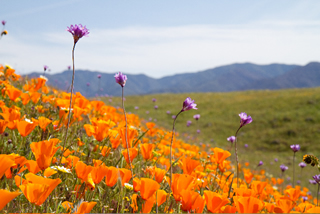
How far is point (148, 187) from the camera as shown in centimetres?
108

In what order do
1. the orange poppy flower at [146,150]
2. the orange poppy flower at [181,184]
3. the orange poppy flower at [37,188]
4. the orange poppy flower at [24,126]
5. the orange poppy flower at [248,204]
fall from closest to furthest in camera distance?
the orange poppy flower at [37,188] → the orange poppy flower at [248,204] → the orange poppy flower at [181,184] → the orange poppy flower at [24,126] → the orange poppy flower at [146,150]

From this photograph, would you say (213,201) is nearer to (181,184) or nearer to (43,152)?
(181,184)

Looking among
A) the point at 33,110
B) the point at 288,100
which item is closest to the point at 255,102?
the point at 288,100

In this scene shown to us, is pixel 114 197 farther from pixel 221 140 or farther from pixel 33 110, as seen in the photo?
pixel 221 140

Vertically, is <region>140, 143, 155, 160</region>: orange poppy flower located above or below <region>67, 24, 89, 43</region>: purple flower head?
below

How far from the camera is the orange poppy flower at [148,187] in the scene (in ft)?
3.50

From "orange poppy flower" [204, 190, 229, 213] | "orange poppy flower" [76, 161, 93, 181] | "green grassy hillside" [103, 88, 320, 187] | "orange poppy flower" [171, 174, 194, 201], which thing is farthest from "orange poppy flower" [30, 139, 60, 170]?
"green grassy hillside" [103, 88, 320, 187]

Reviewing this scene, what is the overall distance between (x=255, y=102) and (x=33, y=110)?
31434 millimetres

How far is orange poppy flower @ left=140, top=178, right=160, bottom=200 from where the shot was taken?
1.07 m

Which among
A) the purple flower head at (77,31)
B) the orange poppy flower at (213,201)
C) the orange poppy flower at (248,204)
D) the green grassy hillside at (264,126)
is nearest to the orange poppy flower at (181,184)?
the orange poppy flower at (213,201)

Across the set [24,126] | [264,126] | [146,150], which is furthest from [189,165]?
[264,126]

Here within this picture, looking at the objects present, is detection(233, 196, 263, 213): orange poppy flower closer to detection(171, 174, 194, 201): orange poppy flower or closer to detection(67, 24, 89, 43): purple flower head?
detection(171, 174, 194, 201): orange poppy flower

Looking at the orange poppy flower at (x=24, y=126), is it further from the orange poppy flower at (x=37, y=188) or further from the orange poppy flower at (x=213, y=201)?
the orange poppy flower at (x=213, y=201)

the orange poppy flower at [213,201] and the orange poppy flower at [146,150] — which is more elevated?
the orange poppy flower at [146,150]
